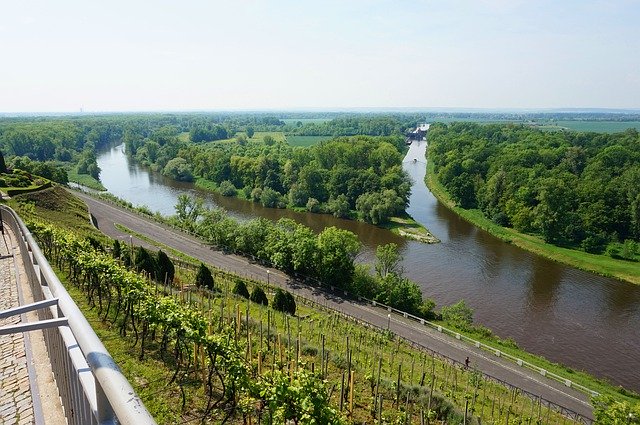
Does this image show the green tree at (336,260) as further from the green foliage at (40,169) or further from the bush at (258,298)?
the green foliage at (40,169)

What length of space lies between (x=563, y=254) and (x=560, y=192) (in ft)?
33.3

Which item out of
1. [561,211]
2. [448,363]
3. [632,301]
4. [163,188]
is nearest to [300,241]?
[448,363]

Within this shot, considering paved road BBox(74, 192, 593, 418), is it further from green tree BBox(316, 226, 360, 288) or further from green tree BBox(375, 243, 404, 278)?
green tree BBox(375, 243, 404, 278)

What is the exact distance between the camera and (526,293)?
3797 cm

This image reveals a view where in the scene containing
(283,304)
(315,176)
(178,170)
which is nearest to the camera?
(283,304)

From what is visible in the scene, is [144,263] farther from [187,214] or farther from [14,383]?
[187,214]

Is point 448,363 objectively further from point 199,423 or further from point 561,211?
point 561,211

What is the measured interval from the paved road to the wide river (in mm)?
5171

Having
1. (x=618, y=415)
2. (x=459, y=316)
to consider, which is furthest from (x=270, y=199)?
(x=618, y=415)

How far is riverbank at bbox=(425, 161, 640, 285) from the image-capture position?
143ft

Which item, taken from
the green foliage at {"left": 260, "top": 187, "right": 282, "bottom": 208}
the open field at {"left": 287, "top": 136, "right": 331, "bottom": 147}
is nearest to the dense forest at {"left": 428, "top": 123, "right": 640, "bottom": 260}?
the green foliage at {"left": 260, "top": 187, "right": 282, "bottom": 208}

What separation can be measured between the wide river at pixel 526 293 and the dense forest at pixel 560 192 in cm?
555

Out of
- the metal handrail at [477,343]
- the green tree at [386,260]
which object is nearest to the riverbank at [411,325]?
the metal handrail at [477,343]

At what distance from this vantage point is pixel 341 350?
21094 mm
